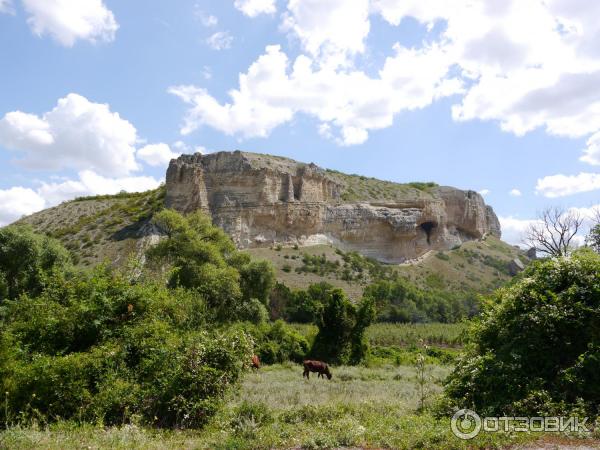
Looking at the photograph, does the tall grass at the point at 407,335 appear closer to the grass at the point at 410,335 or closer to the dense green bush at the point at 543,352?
the grass at the point at 410,335

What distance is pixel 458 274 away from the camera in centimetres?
7175

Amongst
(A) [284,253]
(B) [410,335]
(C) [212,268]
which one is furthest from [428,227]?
(C) [212,268]

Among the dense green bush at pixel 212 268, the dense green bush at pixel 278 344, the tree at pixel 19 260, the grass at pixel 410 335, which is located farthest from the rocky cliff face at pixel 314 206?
the tree at pixel 19 260

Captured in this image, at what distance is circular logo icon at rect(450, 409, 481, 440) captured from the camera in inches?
257

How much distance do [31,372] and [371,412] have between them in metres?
6.16

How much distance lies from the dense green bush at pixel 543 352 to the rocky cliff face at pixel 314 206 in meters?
50.4

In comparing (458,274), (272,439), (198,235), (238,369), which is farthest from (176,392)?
(458,274)

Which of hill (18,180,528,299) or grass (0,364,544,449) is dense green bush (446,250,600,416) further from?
hill (18,180,528,299)

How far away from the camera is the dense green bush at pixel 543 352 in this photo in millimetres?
7691

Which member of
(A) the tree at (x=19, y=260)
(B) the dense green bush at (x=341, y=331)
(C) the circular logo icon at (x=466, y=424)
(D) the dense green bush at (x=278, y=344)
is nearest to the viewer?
(C) the circular logo icon at (x=466, y=424)

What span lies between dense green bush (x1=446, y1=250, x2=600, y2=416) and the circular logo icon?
1.13ft

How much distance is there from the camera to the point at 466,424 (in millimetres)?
7055

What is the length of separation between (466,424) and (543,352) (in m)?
2.59

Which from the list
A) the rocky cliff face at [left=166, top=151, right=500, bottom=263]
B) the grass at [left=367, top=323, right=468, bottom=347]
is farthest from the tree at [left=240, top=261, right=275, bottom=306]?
the rocky cliff face at [left=166, top=151, right=500, bottom=263]
